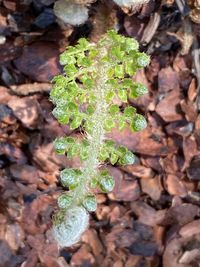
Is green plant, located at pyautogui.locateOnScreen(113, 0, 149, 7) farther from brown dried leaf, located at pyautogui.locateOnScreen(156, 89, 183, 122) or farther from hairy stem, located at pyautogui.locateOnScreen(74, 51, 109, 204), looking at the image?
brown dried leaf, located at pyautogui.locateOnScreen(156, 89, 183, 122)

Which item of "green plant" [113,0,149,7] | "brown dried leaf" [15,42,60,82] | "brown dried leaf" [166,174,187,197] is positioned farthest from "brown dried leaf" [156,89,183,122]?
"green plant" [113,0,149,7]

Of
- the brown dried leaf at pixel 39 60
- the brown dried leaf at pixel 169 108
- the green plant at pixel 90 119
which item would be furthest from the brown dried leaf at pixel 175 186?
the green plant at pixel 90 119

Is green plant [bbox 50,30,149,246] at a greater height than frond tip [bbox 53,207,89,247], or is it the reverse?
green plant [bbox 50,30,149,246]

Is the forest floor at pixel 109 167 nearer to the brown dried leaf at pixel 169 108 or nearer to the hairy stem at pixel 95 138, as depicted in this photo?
the brown dried leaf at pixel 169 108

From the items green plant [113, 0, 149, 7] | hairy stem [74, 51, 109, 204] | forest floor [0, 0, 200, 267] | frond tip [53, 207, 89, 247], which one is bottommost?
forest floor [0, 0, 200, 267]

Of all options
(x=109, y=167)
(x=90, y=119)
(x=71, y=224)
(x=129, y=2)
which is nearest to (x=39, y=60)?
(x=109, y=167)

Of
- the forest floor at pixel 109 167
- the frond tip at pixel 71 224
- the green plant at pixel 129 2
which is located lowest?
the forest floor at pixel 109 167
